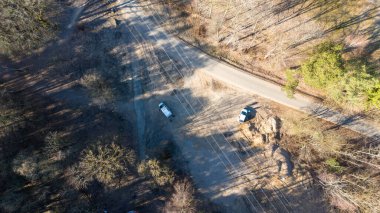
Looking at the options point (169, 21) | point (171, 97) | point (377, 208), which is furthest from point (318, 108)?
point (169, 21)

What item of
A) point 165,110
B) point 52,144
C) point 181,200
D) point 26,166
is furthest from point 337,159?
point 26,166

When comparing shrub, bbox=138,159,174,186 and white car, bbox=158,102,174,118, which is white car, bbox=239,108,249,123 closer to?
white car, bbox=158,102,174,118

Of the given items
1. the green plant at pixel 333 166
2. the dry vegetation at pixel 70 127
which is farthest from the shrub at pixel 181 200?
the green plant at pixel 333 166

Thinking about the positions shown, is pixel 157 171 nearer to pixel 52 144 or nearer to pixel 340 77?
pixel 52 144

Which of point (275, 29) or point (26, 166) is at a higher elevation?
point (275, 29)

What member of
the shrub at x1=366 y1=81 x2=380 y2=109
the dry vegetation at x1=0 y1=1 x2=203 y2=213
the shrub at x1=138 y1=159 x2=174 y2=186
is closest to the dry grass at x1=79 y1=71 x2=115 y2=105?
the dry vegetation at x1=0 y1=1 x2=203 y2=213

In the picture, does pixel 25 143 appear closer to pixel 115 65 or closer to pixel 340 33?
pixel 115 65

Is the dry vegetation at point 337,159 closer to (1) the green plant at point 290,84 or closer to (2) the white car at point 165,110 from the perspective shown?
(1) the green plant at point 290,84
